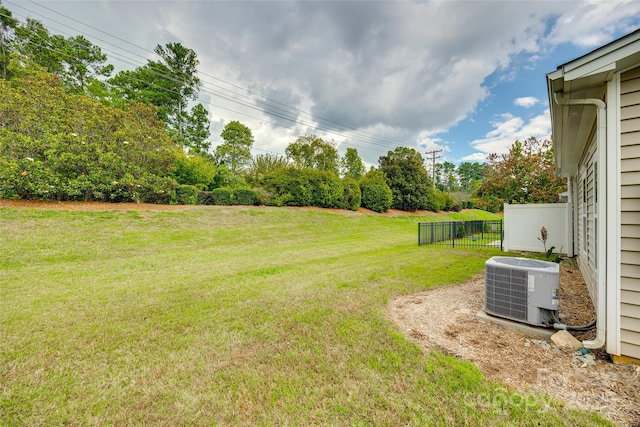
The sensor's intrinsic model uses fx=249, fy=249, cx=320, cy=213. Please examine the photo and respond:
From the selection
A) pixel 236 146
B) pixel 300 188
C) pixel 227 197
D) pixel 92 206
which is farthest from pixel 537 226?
pixel 236 146

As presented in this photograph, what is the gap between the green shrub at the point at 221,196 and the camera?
14.2 meters

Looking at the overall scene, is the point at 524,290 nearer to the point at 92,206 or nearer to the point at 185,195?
the point at 185,195

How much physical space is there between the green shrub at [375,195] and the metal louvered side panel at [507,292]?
57.9 ft

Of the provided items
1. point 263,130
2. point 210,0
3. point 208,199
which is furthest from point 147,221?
point 263,130

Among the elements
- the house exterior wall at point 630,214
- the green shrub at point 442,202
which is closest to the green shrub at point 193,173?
the house exterior wall at point 630,214

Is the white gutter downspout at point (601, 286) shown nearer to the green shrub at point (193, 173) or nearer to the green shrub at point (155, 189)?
the green shrub at point (155, 189)

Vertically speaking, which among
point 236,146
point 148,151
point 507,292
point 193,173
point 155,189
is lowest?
point 507,292

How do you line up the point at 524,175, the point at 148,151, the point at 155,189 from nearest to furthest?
1. the point at 155,189
2. the point at 148,151
3. the point at 524,175

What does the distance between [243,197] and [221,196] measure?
129cm

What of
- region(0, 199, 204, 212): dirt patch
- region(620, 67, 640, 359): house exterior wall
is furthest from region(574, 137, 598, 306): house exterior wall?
region(0, 199, 204, 212): dirt patch

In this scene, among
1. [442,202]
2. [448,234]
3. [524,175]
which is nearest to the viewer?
[448,234]

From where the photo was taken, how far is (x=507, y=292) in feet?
10.1

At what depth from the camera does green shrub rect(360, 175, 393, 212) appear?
2070 centimetres

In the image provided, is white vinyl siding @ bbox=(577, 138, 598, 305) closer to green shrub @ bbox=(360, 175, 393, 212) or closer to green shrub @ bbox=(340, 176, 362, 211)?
green shrub @ bbox=(340, 176, 362, 211)
